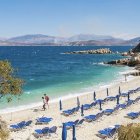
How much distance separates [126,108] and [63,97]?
1120 centimetres

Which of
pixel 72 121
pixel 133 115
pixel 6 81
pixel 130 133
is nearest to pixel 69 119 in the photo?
pixel 72 121

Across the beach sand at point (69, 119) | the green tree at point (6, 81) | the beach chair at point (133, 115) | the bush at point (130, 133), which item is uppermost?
the green tree at point (6, 81)

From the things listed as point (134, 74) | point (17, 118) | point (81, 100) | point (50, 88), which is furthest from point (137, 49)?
point (17, 118)

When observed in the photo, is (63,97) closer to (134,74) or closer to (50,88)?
(50,88)

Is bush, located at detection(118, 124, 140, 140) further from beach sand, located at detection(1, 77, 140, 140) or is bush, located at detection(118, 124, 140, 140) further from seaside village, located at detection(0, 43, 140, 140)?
beach sand, located at detection(1, 77, 140, 140)

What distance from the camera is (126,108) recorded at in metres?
30.0

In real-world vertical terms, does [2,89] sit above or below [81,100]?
above

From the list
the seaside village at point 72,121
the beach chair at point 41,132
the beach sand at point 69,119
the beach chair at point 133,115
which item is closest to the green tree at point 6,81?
the seaside village at point 72,121

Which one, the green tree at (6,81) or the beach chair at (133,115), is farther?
the beach chair at (133,115)

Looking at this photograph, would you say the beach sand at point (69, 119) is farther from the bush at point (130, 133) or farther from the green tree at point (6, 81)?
the bush at point (130, 133)

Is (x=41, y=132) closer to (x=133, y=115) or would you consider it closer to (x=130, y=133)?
(x=133, y=115)

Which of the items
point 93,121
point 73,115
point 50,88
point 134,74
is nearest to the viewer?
point 93,121

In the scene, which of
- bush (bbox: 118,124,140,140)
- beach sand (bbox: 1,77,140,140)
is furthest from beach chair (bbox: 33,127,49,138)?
bush (bbox: 118,124,140,140)

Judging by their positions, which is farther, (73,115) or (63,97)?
(63,97)
